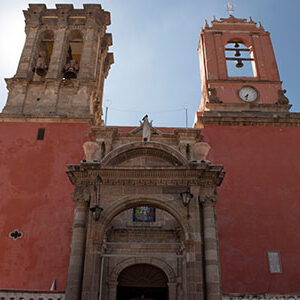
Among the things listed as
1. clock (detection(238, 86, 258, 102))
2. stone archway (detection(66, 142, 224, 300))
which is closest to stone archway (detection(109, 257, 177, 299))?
stone archway (detection(66, 142, 224, 300))

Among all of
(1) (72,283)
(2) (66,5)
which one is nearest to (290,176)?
(1) (72,283)

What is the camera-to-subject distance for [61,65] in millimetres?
15438

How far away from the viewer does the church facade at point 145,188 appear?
327 inches

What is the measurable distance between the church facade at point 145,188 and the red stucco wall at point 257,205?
0.12 feet

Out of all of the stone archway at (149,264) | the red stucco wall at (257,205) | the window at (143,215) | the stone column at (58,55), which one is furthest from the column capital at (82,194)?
the stone column at (58,55)

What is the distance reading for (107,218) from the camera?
8.30 metres

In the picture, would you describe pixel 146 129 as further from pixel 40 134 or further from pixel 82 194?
pixel 40 134

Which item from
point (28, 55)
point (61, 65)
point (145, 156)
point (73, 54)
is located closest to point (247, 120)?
point (145, 156)

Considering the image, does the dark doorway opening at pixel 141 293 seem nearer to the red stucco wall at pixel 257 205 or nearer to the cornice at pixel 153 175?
the red stucco wall at pixel 257 205

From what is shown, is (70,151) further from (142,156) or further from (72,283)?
(72,283)

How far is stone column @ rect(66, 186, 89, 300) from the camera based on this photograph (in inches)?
298

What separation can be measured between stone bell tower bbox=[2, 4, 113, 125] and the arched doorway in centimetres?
618

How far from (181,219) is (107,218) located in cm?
180

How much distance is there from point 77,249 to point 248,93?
34.9 ft
